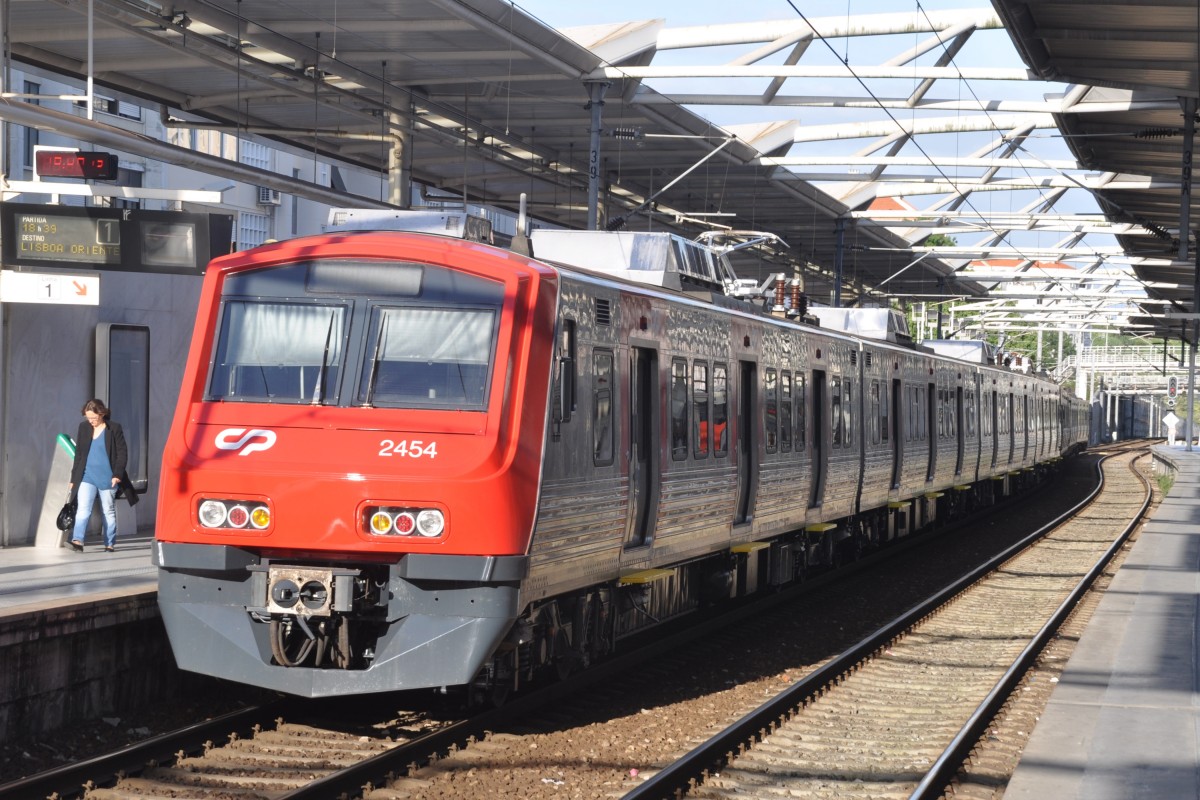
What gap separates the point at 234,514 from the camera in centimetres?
880

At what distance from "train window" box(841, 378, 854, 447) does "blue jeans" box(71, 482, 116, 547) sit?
816 cm

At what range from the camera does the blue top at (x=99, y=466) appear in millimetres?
13391

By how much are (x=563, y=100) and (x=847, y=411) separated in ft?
25.7

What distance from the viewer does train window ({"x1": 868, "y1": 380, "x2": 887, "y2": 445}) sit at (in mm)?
19734

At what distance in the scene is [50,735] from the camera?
949cm

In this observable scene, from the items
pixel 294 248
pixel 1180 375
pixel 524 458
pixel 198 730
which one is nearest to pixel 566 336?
pixel 524 458

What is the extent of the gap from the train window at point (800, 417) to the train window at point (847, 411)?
74.7 inches

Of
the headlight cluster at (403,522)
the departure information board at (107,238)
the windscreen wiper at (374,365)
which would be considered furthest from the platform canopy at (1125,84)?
the headlight cluster at (403,522)

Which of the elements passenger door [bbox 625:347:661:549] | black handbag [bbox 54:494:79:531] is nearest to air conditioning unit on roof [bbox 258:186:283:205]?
black handbag [bbox 54:494:79:531]

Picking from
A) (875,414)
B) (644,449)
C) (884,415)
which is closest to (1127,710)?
(644,449)

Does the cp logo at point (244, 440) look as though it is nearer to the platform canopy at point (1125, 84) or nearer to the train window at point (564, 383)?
the train window at point (564, 383)

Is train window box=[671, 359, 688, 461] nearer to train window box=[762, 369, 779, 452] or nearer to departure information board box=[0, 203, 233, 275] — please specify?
train window box=[762, 369, 779, 452]

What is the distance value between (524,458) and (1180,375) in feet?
303

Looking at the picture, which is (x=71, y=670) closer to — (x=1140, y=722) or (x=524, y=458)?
(x=524, y=458)
